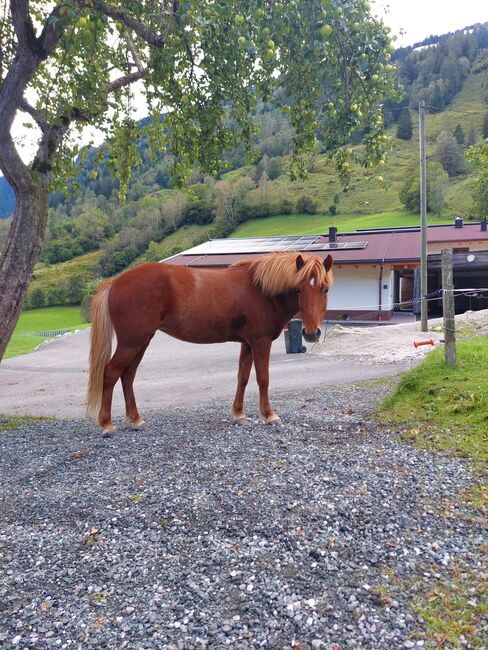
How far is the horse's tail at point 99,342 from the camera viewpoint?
5648mm

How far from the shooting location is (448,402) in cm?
570

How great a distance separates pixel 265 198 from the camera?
91438 millimetres

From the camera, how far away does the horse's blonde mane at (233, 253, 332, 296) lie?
5.29 m

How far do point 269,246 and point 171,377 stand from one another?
21832 millimetres

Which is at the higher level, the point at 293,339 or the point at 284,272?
the point at 284,272

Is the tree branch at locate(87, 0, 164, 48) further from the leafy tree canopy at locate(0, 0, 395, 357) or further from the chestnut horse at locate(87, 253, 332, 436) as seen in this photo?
the chestnut horse at locate(87, 253, 332, 436)

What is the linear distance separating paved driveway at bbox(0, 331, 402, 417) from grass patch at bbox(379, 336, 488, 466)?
3791 mm

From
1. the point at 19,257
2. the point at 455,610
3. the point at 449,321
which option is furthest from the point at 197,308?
the point at 455,610

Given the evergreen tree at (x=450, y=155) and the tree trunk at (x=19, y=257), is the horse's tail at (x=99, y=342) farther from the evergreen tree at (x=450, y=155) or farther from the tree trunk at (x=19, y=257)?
the evergreen tree at (x=450, y=155)

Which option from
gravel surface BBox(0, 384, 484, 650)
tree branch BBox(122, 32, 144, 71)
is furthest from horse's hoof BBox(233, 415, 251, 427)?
tree branch BBox(122, 32, 144, 71)

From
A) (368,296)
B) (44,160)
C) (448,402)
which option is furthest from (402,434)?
(368,296)

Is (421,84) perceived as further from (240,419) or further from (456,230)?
(240,419)

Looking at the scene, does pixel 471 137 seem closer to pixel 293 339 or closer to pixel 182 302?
pixel 293 339

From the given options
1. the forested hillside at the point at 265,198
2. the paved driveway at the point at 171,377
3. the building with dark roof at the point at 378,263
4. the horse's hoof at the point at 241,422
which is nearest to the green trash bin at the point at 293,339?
the paved driveway at the point at 171,377
